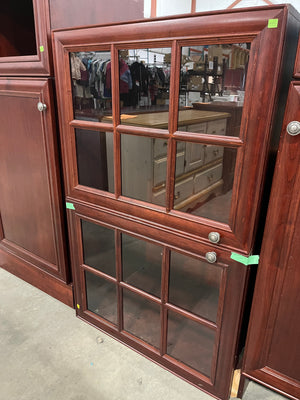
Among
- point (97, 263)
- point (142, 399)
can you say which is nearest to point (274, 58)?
point (97, 263)

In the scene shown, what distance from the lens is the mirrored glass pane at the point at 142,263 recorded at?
1.24 metres

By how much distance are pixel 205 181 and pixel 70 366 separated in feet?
3.49

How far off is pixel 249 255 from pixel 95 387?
90cm

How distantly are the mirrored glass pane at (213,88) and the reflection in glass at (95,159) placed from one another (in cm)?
37

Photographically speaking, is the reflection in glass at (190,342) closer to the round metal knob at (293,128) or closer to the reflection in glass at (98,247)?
the reflection in glass at (98,247)

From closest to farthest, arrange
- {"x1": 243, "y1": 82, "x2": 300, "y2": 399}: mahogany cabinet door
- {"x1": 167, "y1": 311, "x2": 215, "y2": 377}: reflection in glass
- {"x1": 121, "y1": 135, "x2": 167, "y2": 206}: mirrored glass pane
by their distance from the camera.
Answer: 1. {"x1": 243, "y1": 82, "x2": 300, "y2": 399}: mahogany cabinet door
2. {"x1": 121, "y1": 135, "x2": 167, "y2": 206}: mirrored glass pane
3. {"x1": 167, "y1": 311, "x2": 215, "y2": 377}: reflection in glass

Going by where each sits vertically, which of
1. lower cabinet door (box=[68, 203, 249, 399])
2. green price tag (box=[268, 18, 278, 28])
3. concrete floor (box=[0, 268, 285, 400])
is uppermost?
green price tag (box=[268, 18, 278, 28])

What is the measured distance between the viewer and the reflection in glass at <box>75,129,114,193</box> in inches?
47.9

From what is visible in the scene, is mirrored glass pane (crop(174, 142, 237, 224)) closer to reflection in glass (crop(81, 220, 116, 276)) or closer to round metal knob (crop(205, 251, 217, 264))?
round metal knob (crop(205, 251, 217, 264))

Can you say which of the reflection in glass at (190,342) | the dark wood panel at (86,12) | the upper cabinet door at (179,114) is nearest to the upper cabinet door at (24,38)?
the dark wood panel at (86,12)

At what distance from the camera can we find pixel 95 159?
129cm

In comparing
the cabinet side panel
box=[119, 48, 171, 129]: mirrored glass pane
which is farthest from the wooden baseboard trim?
box=[119, 48, 171, 129]: mirrored glass pane

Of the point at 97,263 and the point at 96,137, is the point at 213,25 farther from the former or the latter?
the point at 97,263

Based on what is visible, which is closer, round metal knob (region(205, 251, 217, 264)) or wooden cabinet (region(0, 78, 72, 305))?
round metal knob (region(205, 251, 217, 264))
